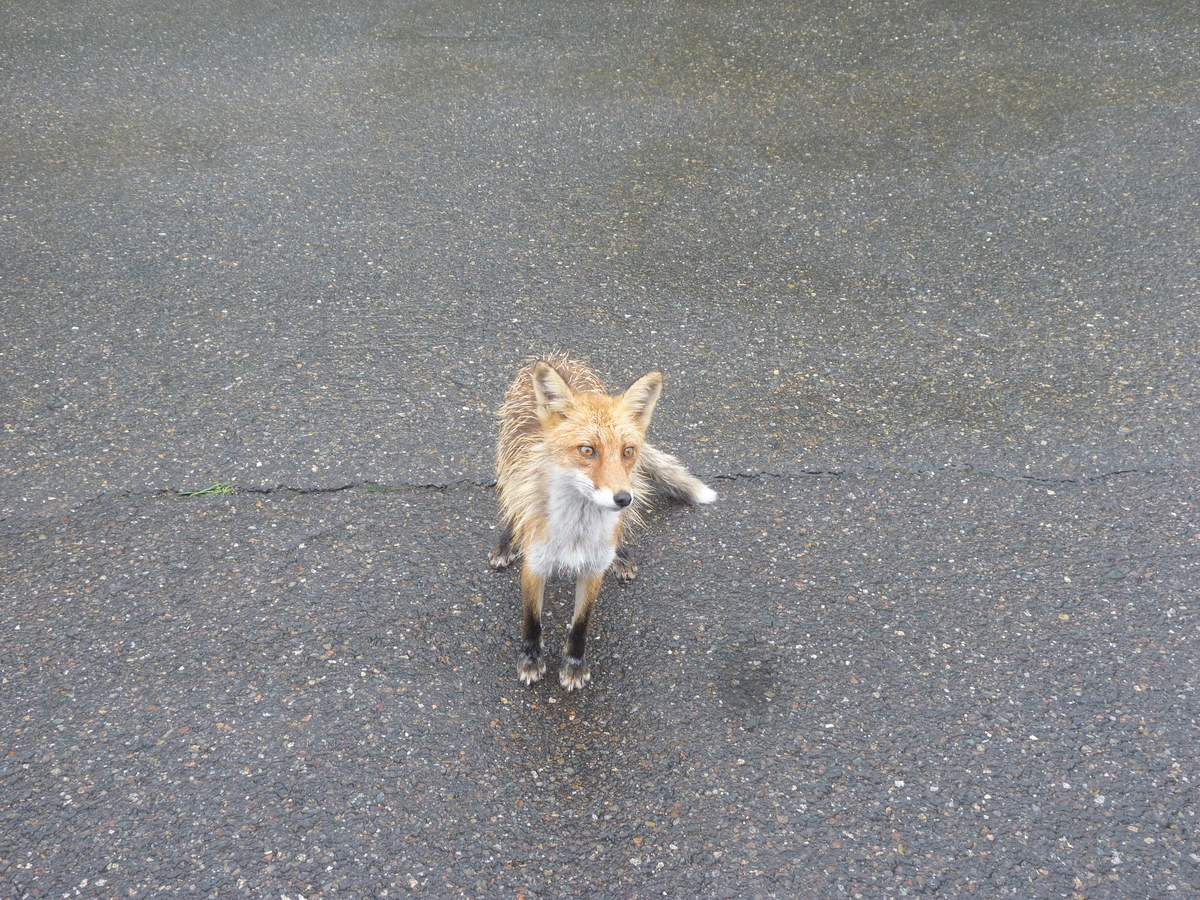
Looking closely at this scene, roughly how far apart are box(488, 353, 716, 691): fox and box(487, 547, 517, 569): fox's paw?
0.63 ft

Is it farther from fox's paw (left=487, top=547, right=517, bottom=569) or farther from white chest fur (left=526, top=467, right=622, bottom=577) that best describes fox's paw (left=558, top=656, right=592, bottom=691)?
fox's paw (left=487, top=547, right=517, bottom=569)

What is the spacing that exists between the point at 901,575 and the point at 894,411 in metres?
1.22

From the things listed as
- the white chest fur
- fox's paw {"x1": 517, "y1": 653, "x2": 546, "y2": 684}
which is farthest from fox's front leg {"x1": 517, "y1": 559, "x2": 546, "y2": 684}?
the white chest fur

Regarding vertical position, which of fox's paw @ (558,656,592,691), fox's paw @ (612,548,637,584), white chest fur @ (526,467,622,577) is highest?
white chest fur @ (526,467,622,577)

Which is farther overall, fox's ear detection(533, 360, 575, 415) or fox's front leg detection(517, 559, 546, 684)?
fox's front leg detection(517, 559, 546, 684)

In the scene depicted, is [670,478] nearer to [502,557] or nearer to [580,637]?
[502,557]

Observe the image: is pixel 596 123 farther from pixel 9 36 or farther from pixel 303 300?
pixel 9 36

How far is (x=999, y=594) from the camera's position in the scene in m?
3.90

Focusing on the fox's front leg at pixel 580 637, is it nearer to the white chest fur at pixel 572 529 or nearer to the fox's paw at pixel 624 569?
the white chest fur at pixel 572 529

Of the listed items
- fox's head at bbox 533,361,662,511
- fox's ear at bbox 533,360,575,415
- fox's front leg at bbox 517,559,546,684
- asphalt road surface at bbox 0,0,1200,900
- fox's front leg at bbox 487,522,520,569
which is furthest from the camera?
fox's front leg at bbox 487,522,520,569

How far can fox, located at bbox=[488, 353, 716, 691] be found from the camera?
128 inches

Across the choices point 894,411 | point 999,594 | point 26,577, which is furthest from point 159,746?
point 894,411

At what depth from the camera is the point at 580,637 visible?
3.54 meters

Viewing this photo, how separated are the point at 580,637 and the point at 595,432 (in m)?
0.88
